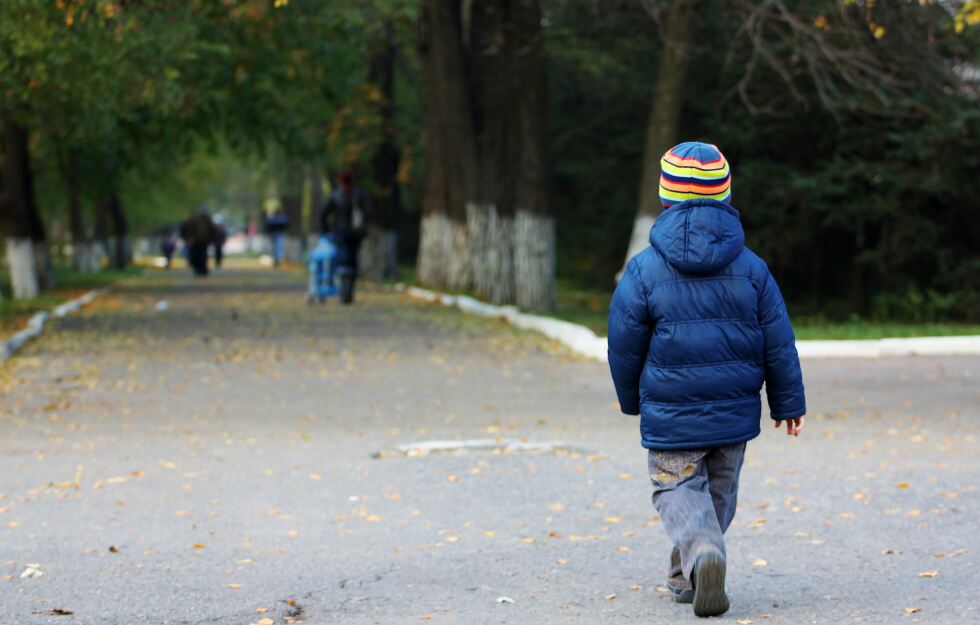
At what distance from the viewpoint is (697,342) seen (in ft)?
17.6

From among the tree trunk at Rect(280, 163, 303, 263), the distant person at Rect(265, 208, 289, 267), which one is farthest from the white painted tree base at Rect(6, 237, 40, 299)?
the distant person at Rect(265, 208, 289, 267)

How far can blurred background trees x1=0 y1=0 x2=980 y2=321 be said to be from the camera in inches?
780

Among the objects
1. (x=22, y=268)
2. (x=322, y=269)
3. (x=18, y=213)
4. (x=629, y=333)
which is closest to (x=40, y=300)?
(x=22, y=268)

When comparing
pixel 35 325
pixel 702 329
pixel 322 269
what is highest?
pixel 702 329

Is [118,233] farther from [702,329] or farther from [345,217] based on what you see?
[702,329]

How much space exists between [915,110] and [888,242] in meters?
2.29

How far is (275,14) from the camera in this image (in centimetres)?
2294

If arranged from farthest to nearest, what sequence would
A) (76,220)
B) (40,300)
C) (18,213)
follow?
1. (76,220)
2. (18,213)
3. (40,300)

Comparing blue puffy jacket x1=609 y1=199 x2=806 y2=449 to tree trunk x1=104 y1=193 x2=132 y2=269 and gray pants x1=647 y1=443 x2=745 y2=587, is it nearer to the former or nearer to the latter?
gray pants x1=647 y1=443 x2=745 y2=587

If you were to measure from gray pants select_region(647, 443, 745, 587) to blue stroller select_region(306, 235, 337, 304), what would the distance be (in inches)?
815

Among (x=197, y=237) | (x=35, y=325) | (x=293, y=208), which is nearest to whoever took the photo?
(x=35, y=325)

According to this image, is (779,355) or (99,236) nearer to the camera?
(779,355)

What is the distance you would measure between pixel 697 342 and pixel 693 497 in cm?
55

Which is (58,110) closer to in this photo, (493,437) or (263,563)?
(493,437)
